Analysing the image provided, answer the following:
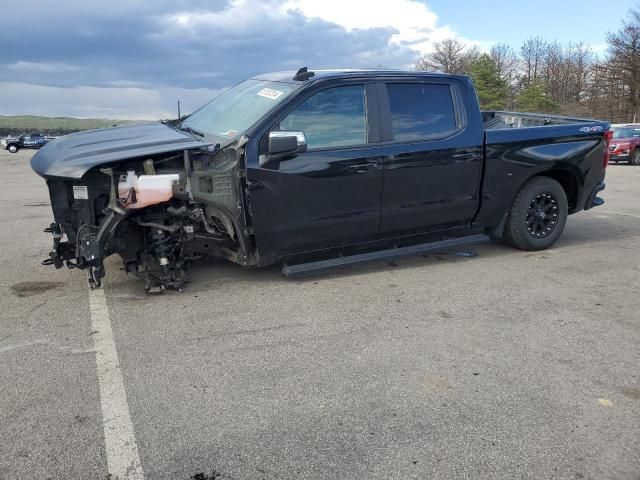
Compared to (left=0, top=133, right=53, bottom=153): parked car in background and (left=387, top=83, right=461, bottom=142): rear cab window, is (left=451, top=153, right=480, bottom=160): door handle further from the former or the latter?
(left=0, top=133, right=53, bottom=153): parked car in background

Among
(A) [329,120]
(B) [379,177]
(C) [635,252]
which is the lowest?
(C) [635,252]

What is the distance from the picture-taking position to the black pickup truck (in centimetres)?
453

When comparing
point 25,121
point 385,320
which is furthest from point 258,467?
point 25,121

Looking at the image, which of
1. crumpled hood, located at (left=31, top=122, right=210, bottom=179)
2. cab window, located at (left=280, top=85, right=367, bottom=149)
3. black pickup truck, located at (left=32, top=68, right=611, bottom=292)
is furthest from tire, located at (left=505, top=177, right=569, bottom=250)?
crumpled hood, located at (left=31, top=122, right=210, bottom=179)

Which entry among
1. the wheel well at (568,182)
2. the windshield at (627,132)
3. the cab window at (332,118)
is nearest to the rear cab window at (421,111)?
the cab window at (332,118)

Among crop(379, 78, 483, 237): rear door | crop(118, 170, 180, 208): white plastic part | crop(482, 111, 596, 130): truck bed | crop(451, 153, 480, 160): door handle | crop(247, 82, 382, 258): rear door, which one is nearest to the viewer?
crop(118, 170, 180, 208): white plastic part

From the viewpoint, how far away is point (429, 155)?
5293 mm

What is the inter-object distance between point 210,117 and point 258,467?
12.4ft

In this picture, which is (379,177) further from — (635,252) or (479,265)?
(635,252)

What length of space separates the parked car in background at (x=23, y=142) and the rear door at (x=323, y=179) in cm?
4900

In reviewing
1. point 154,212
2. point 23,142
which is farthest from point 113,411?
point 23,142

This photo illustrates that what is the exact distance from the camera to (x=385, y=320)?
14.2 feet

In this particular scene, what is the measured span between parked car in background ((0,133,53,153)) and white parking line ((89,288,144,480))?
4937 cm

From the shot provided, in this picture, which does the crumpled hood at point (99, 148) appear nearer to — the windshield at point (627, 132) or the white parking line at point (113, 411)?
→ the white parking line at point (113, 411)
